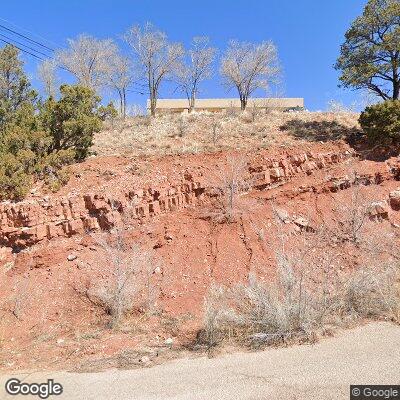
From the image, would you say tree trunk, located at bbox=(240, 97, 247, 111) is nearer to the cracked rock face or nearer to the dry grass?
the dry grass

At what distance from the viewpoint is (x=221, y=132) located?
13.8 m

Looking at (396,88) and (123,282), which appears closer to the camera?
(123,282)

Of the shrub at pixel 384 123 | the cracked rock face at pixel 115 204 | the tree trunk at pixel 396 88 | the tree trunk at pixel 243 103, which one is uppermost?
the tree trunk at pixel 243 103

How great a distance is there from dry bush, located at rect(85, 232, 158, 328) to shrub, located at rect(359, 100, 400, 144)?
25.3ft

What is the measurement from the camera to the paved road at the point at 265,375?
4.32 metres

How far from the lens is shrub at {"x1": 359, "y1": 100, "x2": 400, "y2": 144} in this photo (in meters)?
11.5

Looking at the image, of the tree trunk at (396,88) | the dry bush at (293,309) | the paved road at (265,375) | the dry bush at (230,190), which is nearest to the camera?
the paved road at (265,375)

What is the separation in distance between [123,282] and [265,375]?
3510 millimetres

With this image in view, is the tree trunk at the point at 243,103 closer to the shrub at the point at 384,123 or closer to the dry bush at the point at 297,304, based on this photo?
the shrub at the point at 384,123

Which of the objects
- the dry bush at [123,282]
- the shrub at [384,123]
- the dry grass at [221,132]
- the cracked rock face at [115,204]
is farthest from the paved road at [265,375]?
the shrub at [384,123]

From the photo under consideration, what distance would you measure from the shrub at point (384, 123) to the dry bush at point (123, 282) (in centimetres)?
773

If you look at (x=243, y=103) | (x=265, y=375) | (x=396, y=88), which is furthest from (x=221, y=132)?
(x=243, y=103)

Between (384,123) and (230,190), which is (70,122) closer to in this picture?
(230,190)

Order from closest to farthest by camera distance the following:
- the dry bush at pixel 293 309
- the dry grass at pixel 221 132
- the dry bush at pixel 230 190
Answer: the dry bush at pixel 293 309, the dry bush at pixel 230 190, the dry grass at pixel 221 132
